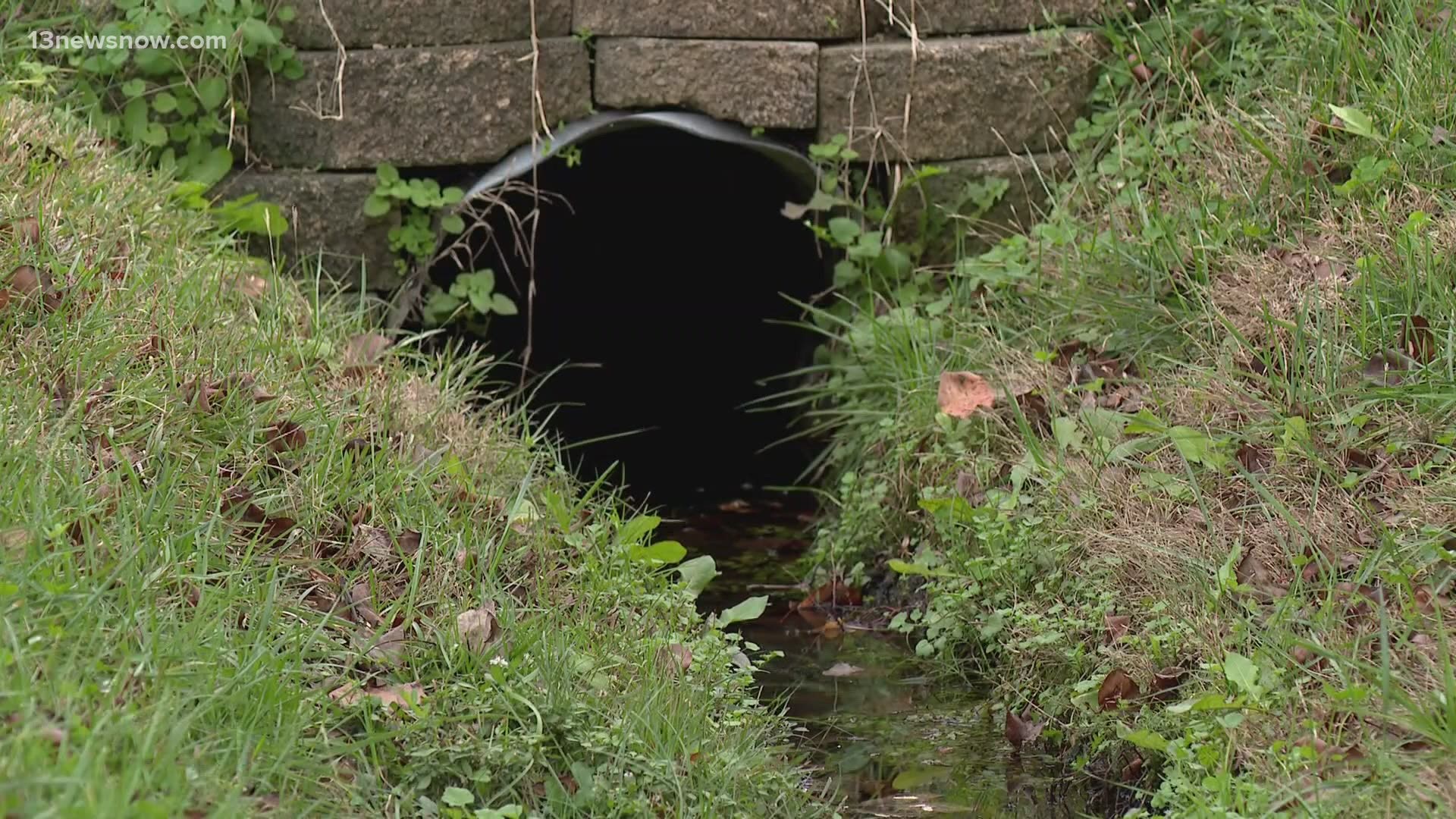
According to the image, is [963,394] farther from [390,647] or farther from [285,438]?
[390,647]

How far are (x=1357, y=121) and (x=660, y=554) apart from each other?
232 cm

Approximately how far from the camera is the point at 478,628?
3010mm

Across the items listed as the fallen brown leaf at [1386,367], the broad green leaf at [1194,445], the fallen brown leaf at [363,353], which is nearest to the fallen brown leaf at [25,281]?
→ the fallen brown leaf at [363,353]

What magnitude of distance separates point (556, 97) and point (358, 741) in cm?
303

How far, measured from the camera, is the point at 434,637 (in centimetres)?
298

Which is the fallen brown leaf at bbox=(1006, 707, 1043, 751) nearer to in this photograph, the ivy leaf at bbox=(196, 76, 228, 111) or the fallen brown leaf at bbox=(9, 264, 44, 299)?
the fallen brown leaf at bbox=(9, 264, 44, 299)

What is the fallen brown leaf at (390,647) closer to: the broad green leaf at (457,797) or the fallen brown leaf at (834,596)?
the broad green leaf at (457,797)

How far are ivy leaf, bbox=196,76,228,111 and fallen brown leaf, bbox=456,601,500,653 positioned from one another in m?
2.50

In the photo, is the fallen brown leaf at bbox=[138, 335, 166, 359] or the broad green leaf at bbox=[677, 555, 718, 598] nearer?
the fallen brown leaf at bbox=[138, 335, 166, 359]

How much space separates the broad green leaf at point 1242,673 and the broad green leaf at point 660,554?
4.30ft

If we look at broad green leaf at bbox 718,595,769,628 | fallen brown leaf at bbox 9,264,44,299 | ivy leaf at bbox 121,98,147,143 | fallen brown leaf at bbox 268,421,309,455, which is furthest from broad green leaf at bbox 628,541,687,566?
ivy leaf at bbox 121,98,147,143

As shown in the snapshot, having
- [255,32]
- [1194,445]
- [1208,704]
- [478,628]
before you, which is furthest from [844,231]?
[1208,704]

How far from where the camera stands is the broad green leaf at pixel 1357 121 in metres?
4.11

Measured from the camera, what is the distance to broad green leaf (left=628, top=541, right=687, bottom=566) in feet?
11.8
